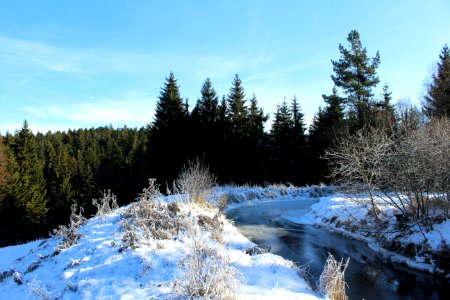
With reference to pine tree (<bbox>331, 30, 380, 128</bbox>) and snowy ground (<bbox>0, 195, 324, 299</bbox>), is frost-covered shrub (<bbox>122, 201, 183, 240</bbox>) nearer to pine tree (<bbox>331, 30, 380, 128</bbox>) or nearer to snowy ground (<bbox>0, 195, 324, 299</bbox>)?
snowy ground (<bbox>0, 195, 324, 299</bbox>)

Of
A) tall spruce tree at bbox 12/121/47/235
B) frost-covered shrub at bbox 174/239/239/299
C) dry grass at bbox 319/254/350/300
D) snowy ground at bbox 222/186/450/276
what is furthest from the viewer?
tall spruce tree at bbox 12/121/47/235

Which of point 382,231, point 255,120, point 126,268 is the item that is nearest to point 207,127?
point 255,120

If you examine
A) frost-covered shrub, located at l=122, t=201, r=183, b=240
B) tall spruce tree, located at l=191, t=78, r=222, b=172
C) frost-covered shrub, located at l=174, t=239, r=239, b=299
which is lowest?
frost-covered shrub, located at l=174, t=239, r=239, b=299

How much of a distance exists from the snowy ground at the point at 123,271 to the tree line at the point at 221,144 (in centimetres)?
2322

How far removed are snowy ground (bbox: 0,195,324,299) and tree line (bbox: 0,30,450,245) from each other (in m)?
23.2

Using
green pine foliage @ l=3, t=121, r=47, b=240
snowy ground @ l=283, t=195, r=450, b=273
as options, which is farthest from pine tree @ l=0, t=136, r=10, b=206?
snowy ground @ l=283, t=195, r=450, b=273

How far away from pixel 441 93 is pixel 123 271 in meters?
27.7

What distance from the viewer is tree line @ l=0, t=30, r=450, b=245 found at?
35312 mm

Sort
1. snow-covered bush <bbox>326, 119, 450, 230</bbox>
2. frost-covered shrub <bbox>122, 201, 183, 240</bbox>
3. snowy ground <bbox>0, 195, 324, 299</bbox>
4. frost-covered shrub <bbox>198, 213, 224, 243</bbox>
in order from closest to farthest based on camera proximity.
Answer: snowy ground <bbox>0, 195, 324, 299</bbox> → frost-covered shrub <bbox>122, 201, 183, 240</bbox> → frost-covered shrub <bbox>198, 213, 224, 243</bbox> → snow-covered bush <bbox>326, 119, 450, 230</bbox>

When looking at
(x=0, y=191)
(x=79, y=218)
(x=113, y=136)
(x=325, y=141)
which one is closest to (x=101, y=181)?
(x=0, y=191)

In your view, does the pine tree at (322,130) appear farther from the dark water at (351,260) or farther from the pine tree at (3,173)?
the pine tree at (3,173)

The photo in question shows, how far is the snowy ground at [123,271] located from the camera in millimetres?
6418

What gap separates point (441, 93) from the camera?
27562 mm

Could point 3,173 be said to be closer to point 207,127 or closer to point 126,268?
point 207,127
